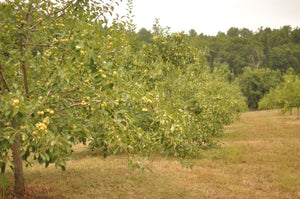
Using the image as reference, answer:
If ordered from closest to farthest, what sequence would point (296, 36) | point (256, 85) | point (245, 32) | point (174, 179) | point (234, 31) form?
point (174, 179)
point (256, 85)
point (296, 36)
point (245, 32)
point (234, 31)

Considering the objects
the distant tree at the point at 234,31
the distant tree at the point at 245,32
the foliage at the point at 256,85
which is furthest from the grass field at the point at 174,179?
the distant tree at the point at 234,31

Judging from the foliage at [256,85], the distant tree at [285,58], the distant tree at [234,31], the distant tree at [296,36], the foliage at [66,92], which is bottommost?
the foliage at [66,92]

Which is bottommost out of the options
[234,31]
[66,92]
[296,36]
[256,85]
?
[66,92]

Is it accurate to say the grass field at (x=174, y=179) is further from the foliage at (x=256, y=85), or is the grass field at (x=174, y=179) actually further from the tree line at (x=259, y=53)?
the tree line at (x=259, y=53)

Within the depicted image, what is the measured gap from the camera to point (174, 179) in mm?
9195

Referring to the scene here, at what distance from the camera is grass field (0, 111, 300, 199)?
785 centimetres

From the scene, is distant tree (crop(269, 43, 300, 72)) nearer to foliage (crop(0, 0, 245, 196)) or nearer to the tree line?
the tree line

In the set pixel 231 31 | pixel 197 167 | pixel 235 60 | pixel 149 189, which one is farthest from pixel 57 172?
pixel 231 31

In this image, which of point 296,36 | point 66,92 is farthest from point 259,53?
point 66,92

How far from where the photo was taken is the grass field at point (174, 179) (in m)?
7.85

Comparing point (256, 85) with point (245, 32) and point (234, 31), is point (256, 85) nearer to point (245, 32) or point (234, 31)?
point (245, 32)

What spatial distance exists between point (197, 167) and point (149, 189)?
126 inches

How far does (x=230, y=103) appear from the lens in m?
16.8

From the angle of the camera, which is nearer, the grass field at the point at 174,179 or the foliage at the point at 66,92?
the foliage at the point at 66,92
